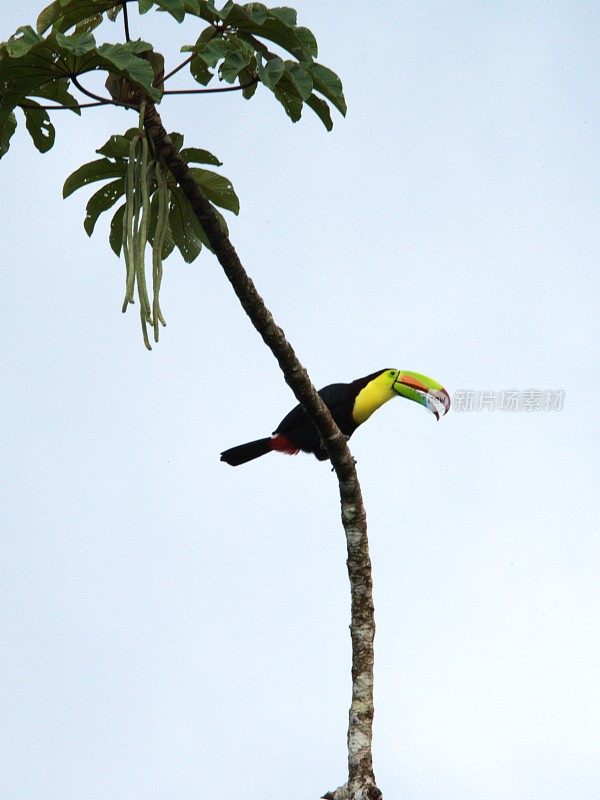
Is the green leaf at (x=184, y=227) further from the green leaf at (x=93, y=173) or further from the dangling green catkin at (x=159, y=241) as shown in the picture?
the dangling green catkin at (x=159, y=241)

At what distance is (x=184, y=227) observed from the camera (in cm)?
427

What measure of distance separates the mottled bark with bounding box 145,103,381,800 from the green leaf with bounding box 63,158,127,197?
20.0 inches

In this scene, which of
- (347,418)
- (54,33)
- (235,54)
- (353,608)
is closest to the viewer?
(54,33)

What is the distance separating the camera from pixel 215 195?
168 inches

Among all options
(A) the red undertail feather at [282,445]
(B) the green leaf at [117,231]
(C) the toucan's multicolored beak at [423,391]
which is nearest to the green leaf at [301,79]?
(B) the green leaf at [117,231]

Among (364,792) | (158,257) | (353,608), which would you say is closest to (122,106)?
(158,257)

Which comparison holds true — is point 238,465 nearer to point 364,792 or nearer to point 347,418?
point 347,418

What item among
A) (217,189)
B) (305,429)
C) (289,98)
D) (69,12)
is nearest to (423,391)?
(305,429)

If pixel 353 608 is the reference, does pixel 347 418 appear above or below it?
above

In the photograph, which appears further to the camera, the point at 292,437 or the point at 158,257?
the point at 292,437

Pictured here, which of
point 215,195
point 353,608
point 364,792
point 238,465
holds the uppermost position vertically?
point 215,195

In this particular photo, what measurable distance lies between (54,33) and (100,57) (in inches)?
6.4

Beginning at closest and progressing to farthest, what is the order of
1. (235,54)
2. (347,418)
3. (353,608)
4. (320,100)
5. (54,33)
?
(54,33)
(235,54)
(320,100)
(353,608)
(347,418)

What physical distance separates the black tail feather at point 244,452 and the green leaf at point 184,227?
7.29 feet
